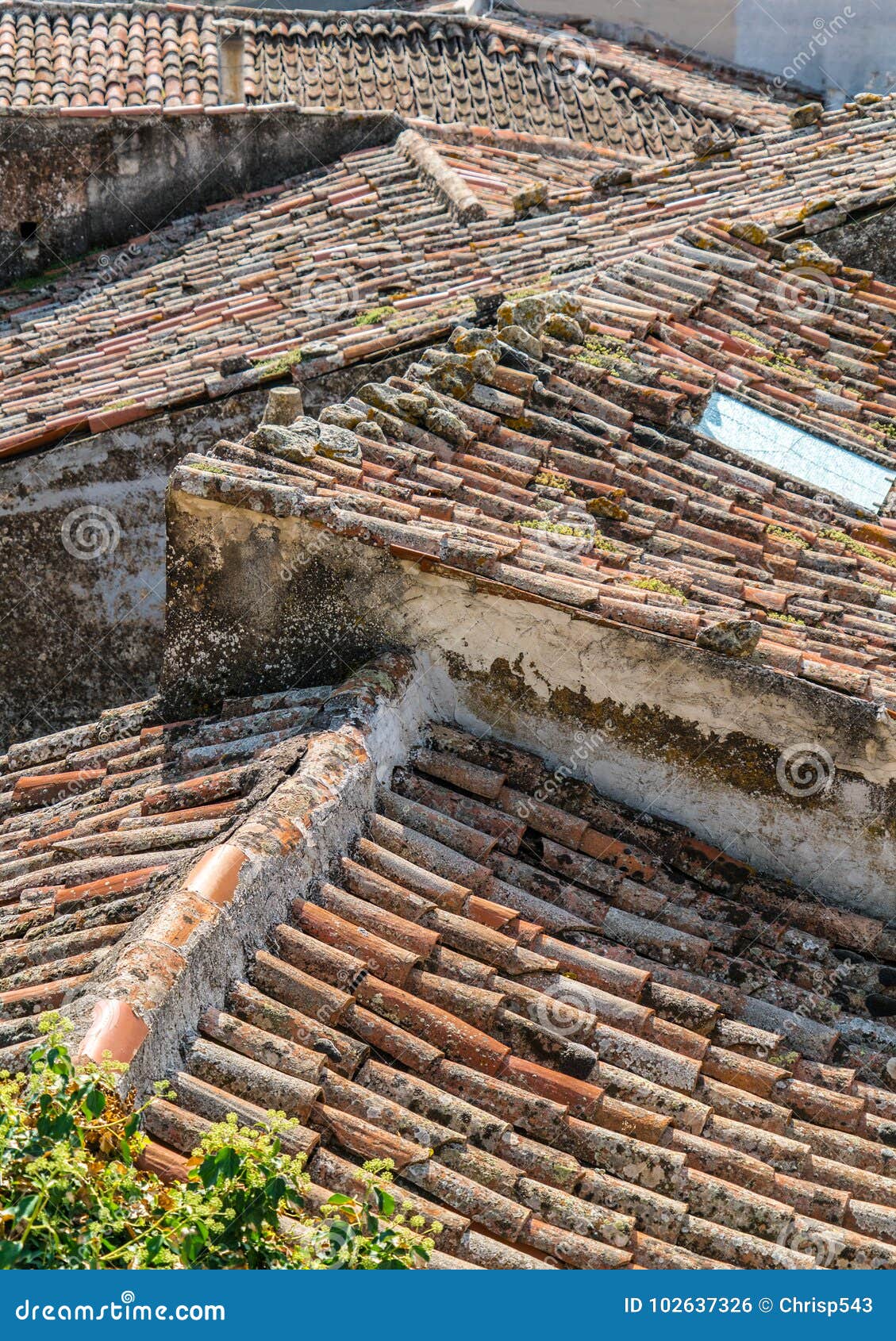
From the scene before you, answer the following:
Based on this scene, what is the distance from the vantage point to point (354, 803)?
5.20 metres

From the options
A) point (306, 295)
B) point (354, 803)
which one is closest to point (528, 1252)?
point (354, 803)

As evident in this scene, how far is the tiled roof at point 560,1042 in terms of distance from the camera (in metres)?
4.11

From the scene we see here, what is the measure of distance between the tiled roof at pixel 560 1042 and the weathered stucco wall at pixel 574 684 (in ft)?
0.54

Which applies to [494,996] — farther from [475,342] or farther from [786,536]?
[475,342]

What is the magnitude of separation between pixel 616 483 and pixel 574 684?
5.36 ft

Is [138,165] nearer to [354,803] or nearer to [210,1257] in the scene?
[354,803]

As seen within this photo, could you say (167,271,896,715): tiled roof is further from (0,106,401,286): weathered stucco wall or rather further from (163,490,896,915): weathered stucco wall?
(0,106,401,286): weathered stucco wall

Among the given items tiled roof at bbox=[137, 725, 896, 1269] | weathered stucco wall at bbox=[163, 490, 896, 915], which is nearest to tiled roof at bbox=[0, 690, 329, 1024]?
weathered stucco wall at bbox=[163, 490, 896, 915]

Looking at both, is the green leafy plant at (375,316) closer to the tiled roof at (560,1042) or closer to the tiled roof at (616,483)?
the tiled roof at (616,483)

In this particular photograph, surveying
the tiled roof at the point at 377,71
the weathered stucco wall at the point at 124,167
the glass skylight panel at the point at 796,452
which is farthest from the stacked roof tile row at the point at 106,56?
the glass skylight panel at the point at 796,452

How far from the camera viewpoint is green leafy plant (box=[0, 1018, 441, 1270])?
307 cm

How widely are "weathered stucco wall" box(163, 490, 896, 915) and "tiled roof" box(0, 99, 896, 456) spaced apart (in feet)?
10.2

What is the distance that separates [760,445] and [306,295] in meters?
4.37

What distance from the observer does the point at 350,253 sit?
11117 millimetres
